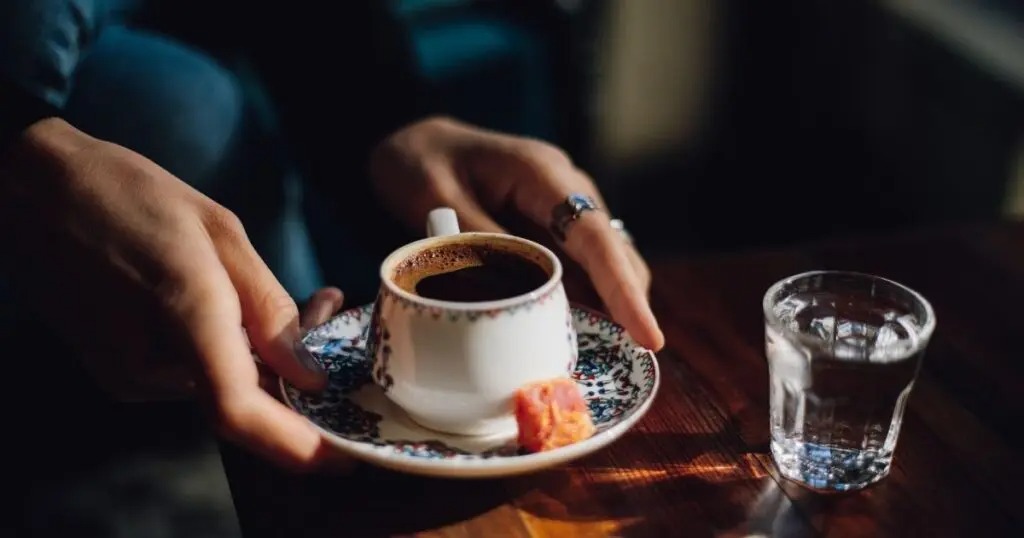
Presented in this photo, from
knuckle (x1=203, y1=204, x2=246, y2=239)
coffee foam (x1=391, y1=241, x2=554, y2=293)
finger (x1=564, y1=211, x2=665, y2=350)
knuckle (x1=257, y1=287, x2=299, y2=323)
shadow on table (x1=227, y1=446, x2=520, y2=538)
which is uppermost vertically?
knuckle (x1=203, y1=204, x2=246, y2=239)

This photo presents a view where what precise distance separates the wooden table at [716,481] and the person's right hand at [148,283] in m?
0.04

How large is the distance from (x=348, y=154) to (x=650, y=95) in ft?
3.28

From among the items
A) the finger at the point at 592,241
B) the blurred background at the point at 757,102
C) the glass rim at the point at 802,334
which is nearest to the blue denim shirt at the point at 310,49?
the finger at the point at 592,241

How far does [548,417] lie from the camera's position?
60 centimetres

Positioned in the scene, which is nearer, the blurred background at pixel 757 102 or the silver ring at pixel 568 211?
the silver ring at pixel 568 211

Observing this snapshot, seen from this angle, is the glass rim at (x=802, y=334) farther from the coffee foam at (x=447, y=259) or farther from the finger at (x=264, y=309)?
the finger at (x=264, y=309)

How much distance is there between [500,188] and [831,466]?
1.16ft

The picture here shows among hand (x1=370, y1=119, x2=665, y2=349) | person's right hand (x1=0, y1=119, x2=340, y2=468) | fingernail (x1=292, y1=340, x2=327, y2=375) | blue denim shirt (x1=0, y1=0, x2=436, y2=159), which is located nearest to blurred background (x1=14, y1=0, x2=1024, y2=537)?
blue denim shirt (x1=0, y1=0, x2=436, y2=159)

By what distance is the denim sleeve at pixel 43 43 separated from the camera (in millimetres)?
842

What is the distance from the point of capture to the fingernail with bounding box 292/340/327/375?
65 centimetres

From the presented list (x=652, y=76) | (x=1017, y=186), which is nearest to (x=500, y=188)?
(x=1017, y=186)

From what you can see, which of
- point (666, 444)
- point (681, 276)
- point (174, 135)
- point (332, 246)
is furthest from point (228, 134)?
point (666, 444)

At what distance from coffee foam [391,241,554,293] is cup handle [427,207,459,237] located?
0.05 metres

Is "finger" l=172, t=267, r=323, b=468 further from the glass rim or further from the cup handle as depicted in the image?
the glass rim
